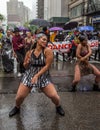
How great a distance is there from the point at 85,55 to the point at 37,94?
154 cm

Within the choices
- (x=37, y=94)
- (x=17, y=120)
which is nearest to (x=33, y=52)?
(x=17, y=120)

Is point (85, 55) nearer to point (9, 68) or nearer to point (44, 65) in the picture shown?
point (44, 65)

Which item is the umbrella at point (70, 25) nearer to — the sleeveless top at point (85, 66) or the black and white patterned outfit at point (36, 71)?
the sleeveless top at point (85, 66)

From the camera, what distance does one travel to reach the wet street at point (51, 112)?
5480mm

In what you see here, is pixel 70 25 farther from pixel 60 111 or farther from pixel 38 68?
pixel 38 68

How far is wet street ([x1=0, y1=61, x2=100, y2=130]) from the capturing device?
18.0 ft

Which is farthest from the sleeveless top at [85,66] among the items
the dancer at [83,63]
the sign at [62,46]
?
the sign at [62,46]

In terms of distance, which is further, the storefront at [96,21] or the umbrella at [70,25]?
the storefront at [96,21]

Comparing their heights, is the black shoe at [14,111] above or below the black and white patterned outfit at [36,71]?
below

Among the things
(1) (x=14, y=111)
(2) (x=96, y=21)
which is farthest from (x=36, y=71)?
(2) (x=96, y=21)

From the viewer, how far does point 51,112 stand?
6246 millimetres

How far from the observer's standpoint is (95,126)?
17.9 ft

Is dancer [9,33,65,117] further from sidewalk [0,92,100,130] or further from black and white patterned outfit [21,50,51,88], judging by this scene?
sidewalk [0,92,100,130]

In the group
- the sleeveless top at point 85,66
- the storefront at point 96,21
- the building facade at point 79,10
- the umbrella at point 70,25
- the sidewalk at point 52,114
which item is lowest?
the sidewalk at point 52,114
